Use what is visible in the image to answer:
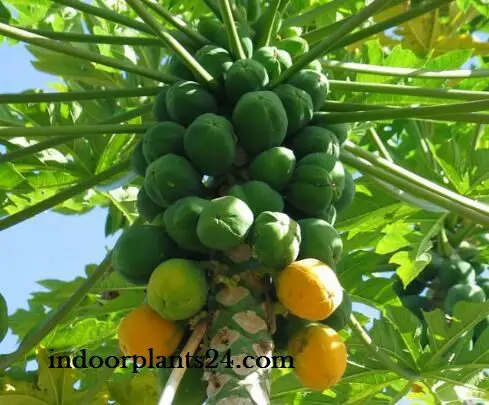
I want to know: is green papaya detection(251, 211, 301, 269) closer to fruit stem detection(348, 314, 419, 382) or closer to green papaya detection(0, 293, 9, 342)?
fruit stem detection(348, 314, 419, 382)

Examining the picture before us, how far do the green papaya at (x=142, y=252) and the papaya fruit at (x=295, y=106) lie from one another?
0.51 meters

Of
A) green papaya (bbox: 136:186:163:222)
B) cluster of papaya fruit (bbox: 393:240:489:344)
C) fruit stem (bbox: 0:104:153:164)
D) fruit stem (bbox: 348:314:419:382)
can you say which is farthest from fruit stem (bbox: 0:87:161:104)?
cluster of papaya fruit (bbox: 393:240:489:344)

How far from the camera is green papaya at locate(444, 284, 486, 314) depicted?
3969 millimetres

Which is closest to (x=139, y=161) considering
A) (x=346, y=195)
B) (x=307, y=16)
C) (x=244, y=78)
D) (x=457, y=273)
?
(x=244, y=78)

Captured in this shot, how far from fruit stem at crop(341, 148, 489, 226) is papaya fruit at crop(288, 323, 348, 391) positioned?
26.5 inches

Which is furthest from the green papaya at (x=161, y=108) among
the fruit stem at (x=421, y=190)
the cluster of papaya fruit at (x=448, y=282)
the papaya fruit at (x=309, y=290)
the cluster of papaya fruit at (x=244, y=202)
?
the cluster of papaya fruit at (x=448, y=282)

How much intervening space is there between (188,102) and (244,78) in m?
0.17

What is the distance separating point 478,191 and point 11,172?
6.08 feet

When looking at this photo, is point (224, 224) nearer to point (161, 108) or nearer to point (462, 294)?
point (161, 108)

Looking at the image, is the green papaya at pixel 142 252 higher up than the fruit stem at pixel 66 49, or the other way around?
the fruit stem at pixel 66 49

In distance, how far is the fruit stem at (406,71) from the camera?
9.20 ft

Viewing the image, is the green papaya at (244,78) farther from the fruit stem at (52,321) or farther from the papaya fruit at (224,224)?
the fruit stem at (52,321)

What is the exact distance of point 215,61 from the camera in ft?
8.30

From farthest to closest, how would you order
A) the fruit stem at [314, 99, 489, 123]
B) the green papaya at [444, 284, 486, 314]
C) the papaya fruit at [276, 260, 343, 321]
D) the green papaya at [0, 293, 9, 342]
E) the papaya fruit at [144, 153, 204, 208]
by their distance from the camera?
the green papaya at [444, 284, 486, 314] → the green papaya at [0, 293, 9, 342] → the fruit stem at [314, 99, 489, 123] → the papaya fruit at [144, 153, 204, 208] → the papaya fruit at [276, 260, 343, 321]
